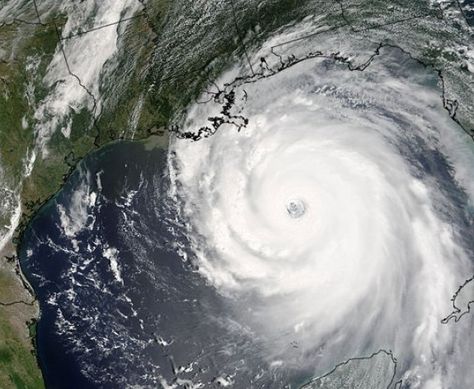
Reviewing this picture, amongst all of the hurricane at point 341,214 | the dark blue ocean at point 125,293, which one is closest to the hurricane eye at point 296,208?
the hurricane at point 341,214

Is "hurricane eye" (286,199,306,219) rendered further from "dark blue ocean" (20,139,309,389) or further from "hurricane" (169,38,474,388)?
"dark blue ocean" (20,139,309,389)

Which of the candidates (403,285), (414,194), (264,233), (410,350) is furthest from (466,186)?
(264,233)

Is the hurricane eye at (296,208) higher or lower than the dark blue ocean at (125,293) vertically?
higher

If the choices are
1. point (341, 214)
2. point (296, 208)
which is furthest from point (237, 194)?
point (341, 214)

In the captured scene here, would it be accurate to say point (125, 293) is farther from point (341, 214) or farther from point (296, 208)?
point (341, 214)

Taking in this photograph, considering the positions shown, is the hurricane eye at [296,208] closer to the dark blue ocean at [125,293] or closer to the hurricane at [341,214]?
the hurricane at [341,214]

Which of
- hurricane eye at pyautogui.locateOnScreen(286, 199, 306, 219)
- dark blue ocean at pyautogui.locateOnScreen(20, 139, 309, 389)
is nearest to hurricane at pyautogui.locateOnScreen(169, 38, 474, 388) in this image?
hurricane eye at pyautogui.locateOnScreen(286, 199, 306, 219)
